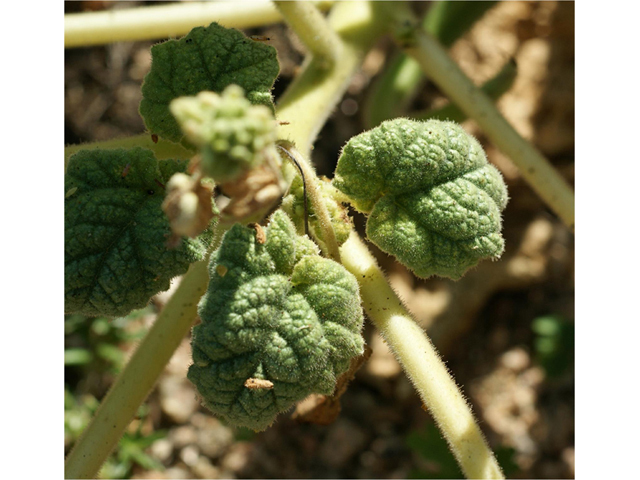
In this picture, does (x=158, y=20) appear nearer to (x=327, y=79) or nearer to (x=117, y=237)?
(x=327, y=79)

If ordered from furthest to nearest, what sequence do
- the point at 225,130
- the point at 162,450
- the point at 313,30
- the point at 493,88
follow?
the point at 162,450 < the point at 493,88 < the point at 313,30 < the point at 225,130

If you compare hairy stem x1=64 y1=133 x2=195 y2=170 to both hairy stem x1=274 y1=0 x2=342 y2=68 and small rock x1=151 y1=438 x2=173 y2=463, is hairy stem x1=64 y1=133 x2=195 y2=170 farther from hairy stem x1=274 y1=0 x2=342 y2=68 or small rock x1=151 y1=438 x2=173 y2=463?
small rock x1=151 y1=438 x2=173 y2=463

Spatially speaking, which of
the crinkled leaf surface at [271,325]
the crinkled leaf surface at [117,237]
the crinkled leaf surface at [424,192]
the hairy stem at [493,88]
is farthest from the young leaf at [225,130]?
the hairy stem at [493,88]

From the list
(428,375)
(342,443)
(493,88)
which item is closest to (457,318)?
(342,443)

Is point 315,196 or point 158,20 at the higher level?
point 315,196

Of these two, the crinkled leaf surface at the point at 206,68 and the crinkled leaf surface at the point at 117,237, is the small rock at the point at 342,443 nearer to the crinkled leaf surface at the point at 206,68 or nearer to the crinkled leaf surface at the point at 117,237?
the crinkled leaf surface at the point at 117,237

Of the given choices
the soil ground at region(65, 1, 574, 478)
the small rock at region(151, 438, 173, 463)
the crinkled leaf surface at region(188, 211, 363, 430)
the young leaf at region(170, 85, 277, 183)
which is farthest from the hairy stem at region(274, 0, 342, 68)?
the small rock at region(151, 438, 173, 463)
